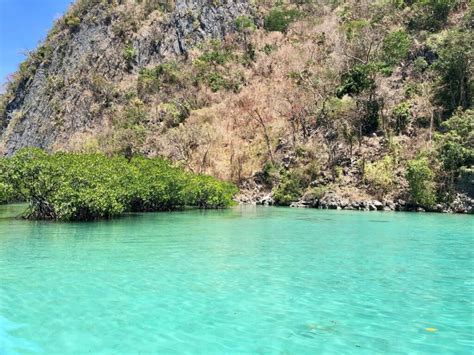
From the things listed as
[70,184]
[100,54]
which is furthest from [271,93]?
[70,184]

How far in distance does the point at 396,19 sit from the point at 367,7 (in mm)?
9812

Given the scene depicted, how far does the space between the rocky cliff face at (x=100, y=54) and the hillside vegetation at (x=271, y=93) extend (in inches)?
9.3

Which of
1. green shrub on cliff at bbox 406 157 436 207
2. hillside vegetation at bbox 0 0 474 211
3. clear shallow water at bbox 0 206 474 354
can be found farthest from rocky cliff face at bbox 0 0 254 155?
clear shallow water at bbox 0 206 474 354

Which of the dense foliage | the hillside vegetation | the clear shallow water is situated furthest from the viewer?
the hillside vegetation

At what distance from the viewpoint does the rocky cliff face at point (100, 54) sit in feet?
239

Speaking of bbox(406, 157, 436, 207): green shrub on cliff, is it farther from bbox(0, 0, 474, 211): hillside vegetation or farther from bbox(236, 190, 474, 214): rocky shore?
bbox(236, 190, 474, 214): rocky shore

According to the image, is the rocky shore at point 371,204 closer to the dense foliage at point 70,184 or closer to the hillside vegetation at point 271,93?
the hillside vegetation at point 271,93

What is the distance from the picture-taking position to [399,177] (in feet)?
125

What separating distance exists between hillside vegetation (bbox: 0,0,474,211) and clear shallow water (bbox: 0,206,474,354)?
81.3ft

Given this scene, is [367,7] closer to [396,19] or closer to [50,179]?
[396,19]

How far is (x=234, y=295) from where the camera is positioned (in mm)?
8961

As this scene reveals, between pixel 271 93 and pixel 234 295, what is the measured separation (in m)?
50.7

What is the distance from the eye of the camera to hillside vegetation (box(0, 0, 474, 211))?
40.2 meters

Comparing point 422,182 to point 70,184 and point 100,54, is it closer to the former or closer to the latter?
point 70,184
